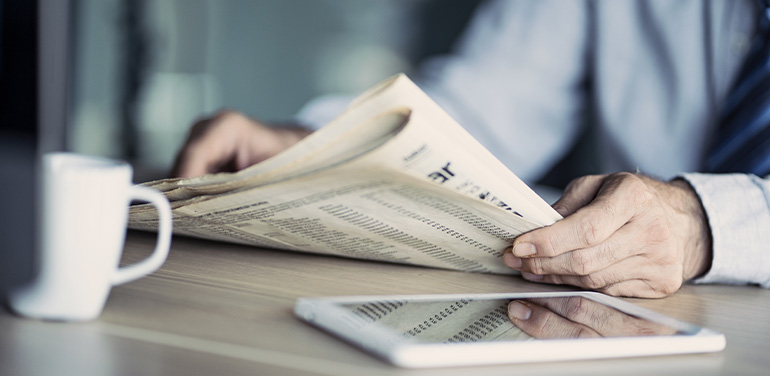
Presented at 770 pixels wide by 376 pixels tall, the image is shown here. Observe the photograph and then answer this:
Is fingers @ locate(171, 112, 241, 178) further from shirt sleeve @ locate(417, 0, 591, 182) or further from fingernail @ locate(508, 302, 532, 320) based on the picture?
shirt sleeve @ locate(417, 0, 591, 182)

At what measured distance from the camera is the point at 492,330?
325mm

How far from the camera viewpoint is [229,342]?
301 mm

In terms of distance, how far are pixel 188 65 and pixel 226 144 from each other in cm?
202

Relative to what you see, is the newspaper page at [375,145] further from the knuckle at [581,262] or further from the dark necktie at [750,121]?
the dark necktie at [750,121]

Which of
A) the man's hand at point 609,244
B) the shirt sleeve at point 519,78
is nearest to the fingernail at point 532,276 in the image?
the man's hand at point 609,244

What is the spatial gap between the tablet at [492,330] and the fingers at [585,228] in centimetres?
6

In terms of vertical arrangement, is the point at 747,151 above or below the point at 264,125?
below

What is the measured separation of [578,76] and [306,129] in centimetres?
63

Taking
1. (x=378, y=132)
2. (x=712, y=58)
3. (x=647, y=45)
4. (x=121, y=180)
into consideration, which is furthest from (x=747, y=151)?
(x=121, y=180)

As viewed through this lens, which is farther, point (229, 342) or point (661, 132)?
point (661, 132)

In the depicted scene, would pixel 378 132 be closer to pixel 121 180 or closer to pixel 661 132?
pixel 121 180

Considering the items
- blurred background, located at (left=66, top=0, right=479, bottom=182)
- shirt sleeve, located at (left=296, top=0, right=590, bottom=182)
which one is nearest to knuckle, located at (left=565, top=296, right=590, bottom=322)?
shirt sleeve, located at (left=296, top=0, right=590, bottom=182)

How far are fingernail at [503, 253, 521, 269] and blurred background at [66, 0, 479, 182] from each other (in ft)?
6.86

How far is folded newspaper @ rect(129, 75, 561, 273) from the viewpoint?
0.34 m
